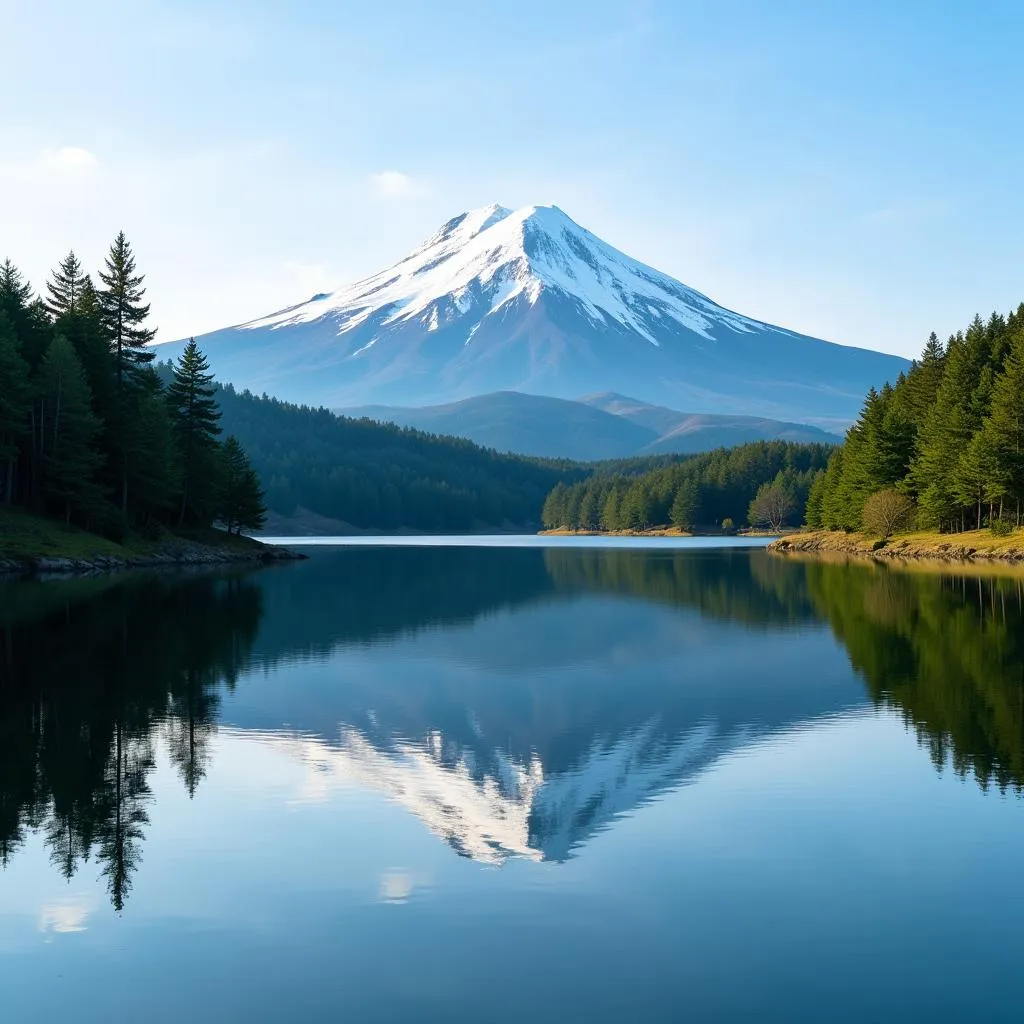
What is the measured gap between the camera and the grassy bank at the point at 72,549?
75.4 meters

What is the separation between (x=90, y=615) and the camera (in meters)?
47.6

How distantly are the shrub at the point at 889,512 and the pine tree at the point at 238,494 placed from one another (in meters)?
59.4

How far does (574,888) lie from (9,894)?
271 inches

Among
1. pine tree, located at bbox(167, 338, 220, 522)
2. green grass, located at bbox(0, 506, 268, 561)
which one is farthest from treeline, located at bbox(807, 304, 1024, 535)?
green grass, located at bbox(0, 506, 268, 561)

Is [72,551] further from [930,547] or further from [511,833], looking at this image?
[930,547]

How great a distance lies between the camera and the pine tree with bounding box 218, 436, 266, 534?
370 feet

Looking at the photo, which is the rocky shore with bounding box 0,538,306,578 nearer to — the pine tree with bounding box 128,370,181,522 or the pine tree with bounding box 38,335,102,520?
the pine tree with bounding box 128,370,181,522

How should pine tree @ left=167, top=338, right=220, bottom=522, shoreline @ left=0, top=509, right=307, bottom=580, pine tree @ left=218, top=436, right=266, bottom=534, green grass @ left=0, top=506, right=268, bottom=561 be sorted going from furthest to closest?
pine tree @ left=218, top=436, right=266, bottom=534
pine tree @ left=167, top=338, right=220, bottom=522
green grass @ left=0, top=506, right=268, bottom=561
shoreline @ left=0, top=509, right=307, bottom=580

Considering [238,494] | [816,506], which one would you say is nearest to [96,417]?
[238,494]

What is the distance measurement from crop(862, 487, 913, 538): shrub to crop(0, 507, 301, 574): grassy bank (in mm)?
62926

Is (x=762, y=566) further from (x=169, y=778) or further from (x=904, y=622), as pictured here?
(x=169, y=778)

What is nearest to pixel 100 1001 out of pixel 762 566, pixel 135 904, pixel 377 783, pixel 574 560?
pixel 135 904

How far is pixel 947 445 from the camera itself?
336ft

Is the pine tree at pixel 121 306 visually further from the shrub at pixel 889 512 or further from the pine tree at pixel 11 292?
the shrub at pixel 889 512
